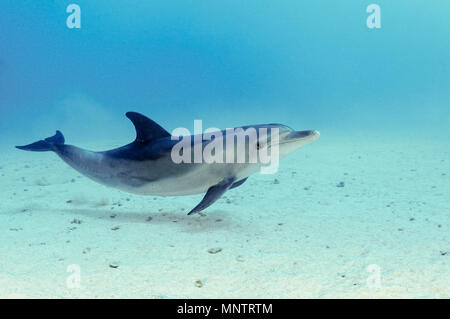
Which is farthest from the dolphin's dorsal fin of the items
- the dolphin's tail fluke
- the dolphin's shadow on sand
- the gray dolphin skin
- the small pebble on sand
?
the small pebble on sand

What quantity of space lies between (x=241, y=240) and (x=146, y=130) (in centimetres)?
210

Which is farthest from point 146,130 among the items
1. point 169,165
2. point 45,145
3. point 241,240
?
point 45,145

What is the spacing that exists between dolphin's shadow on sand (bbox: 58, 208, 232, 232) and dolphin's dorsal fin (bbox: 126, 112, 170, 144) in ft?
3.70

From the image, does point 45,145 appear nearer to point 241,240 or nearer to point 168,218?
point 168,218

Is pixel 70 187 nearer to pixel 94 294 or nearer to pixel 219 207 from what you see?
pixel 219 207

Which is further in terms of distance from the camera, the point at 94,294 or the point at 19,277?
the point at 19,277

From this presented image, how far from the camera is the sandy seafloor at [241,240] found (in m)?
2.75

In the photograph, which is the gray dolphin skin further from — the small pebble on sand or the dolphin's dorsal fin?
the small pebble on sand

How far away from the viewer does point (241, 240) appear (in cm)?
397

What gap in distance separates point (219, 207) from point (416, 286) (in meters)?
3.33

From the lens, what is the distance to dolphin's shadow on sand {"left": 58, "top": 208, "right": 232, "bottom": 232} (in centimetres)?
461

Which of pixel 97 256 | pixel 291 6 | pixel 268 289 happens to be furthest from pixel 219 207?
pixel 291 6

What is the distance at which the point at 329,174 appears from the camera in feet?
26.3

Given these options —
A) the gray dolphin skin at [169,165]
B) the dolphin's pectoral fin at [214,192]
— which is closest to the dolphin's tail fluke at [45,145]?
the gray dolphin skin at [169,165]
